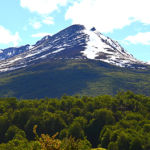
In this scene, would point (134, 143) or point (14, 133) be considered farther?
point (14, 133)

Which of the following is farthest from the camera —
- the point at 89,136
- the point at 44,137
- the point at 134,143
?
the point at 89,136

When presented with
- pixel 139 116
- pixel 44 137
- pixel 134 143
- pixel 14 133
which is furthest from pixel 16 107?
pixel 44 137

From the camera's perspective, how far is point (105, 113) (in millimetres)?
89312

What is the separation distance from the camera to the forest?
66000 millimetres

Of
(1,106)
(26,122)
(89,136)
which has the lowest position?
(89,136)

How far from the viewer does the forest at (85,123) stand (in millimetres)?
66000

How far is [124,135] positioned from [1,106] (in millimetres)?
59208

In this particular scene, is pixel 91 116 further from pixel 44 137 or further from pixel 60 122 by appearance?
pixel 44 137

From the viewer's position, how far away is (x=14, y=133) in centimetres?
8294

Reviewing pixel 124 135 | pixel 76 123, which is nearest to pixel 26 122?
pixel 76 123

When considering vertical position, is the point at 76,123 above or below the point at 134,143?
above

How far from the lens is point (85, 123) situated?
90062 millimetres

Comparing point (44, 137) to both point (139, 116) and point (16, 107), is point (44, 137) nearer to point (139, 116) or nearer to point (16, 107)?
point (139, 116)

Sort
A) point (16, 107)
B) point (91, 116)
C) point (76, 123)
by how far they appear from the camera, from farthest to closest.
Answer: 1. point (16, 107)
2. point (91, 116)
3. point (76, 123)
